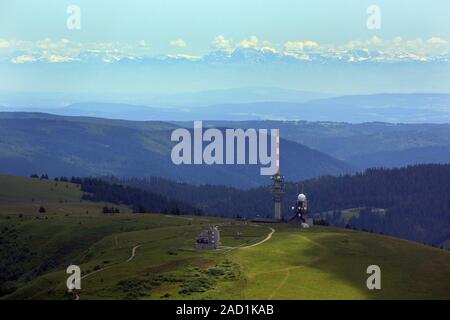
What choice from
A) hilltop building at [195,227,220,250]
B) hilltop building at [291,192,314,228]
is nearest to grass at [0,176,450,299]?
hilltop building at [195,227,220,250]

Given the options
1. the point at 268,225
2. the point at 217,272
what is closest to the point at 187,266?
the point at 217,272

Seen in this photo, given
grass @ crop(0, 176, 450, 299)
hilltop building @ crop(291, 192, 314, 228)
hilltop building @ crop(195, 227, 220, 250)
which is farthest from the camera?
hilltop building @ crop(291, 192, 314, 228)

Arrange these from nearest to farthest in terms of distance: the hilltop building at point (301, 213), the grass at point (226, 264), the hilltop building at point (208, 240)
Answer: the grass at point (226, 264)
the hilltop building at point (208, 240)
the hilltop building at point (301, 213)

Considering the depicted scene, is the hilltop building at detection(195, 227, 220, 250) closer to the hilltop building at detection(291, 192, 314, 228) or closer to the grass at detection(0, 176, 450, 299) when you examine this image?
the grass at detection(0, 176, 450, 299)

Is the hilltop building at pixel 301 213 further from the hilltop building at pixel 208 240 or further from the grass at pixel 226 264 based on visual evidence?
the hilltop building at pixel 208 240

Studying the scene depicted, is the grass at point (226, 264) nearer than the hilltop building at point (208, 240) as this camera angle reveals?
Yes

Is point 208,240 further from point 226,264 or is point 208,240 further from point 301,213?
point 301,213

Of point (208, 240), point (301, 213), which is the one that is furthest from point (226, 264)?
point (301, 213)

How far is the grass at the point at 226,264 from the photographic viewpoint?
129500 millimetres

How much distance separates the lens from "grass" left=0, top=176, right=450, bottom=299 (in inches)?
5098

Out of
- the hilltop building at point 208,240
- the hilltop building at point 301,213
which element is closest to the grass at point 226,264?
the hilltop building at point 208,240

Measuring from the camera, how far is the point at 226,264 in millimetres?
141750
